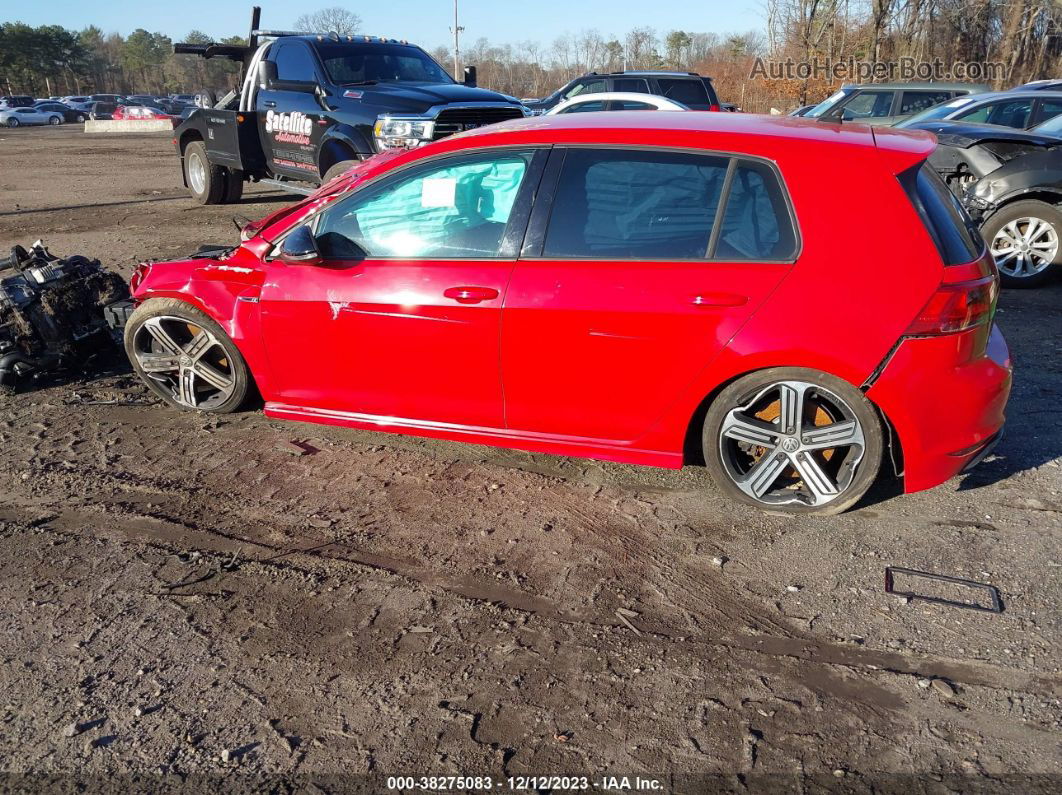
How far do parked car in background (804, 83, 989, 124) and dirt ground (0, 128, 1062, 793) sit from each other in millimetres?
11989

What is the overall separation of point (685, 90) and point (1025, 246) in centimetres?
965

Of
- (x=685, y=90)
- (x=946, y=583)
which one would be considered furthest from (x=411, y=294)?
(x=685, y=90)

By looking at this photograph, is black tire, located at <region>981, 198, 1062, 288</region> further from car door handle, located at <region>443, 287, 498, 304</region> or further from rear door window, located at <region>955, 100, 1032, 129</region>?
car door handle, located at <region>443, 287, 498, 304</region>

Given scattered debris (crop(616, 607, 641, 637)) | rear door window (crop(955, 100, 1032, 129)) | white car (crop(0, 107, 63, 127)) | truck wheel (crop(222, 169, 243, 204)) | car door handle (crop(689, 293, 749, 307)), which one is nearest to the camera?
scattered debris (crop(616, 607, 641, 637))

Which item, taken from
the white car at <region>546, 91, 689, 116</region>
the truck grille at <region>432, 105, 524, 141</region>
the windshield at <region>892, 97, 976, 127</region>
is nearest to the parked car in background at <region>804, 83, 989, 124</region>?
the white car at <region>546, 91, 689, 116</region>

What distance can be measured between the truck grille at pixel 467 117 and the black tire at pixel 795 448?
627cm

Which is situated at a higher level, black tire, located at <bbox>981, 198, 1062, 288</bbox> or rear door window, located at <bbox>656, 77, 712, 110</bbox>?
rear door window, located at <bbox>656, 77, 712, 110</bbox>

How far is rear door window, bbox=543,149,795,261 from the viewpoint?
374 centimetres

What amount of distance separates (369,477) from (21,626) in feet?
5.52

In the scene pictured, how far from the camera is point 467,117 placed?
31.8 feet

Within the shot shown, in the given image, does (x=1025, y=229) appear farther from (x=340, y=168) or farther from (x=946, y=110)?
(x=340, y=168)

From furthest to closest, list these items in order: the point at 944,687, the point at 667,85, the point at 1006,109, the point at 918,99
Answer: the point at 667,85 → the point at 918,99 → the point at 1006,109 → the point at 944,687

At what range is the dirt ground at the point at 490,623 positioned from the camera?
8.63 ft

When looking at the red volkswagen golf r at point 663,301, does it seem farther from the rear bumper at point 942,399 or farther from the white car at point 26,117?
the white car at point 26,117
